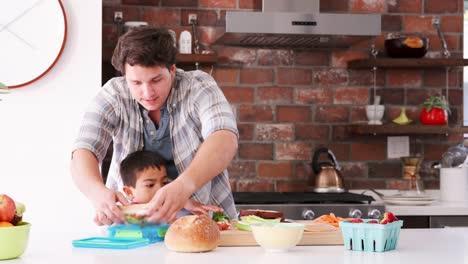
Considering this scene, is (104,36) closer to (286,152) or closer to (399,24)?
(286,152)

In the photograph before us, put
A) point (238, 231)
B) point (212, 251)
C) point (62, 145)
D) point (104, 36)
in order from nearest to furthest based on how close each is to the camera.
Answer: point (212, 251), point (238, 231), point (62, 145), point (104, 36)

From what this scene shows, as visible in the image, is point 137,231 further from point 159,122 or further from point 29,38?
point 29,38

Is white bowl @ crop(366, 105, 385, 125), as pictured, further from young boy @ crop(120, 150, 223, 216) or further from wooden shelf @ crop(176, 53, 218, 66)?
young boy @ crop(120, 150, 223, 216)

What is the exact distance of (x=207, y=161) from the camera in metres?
2.57

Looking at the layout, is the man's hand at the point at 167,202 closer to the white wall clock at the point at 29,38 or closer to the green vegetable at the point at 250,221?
the green vegetable at the point at 250,221

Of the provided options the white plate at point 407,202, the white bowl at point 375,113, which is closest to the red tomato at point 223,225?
the white plate at point 407,202

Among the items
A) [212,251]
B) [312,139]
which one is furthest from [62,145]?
[212,251]

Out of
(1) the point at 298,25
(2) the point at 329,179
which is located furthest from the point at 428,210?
(1) the point at 298,25

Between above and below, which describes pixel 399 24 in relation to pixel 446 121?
above

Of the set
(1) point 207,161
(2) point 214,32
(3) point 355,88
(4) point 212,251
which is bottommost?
(4) point 212,251

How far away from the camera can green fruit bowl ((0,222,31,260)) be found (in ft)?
6.64

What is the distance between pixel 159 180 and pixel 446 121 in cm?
258

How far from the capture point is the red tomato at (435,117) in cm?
473

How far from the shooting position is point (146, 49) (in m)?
2.58
